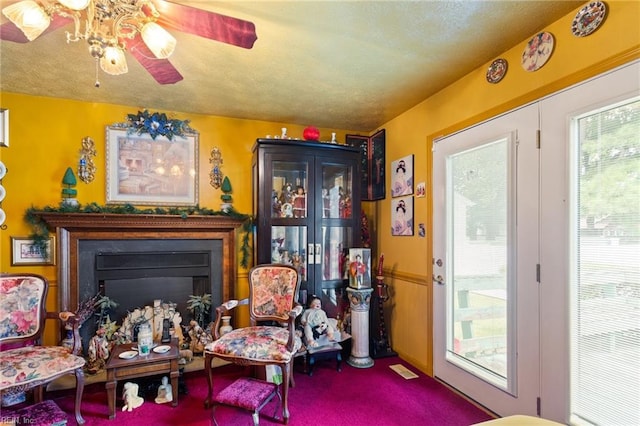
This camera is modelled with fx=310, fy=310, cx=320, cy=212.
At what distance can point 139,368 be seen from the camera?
2281 millimetres

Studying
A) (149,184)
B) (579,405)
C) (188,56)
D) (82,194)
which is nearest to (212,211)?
(149,184)

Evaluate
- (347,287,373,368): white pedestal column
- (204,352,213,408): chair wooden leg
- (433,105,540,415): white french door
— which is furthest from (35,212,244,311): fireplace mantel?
(433,105,540,415): white french door

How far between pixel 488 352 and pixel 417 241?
1055mm

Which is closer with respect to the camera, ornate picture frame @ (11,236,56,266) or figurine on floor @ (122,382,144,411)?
figurine on floor @ (122,382,144,411)

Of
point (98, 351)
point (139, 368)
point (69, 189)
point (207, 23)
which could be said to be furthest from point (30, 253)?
point (207, 23)

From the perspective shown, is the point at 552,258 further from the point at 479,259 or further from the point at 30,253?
the point at 30,253

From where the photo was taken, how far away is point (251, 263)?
3.33 metres

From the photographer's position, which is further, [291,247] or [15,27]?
[291,247]

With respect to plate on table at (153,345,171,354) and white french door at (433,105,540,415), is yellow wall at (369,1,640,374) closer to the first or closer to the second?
white french door at (433,105,540,415)

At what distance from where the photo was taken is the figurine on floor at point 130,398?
228 cm

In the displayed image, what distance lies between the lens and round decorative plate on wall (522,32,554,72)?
180cm

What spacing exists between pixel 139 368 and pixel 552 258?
2841 millimetres

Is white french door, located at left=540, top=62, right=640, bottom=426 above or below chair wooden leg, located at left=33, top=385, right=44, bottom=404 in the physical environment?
above

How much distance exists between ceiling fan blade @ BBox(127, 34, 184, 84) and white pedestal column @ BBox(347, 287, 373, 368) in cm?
227
